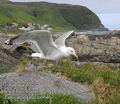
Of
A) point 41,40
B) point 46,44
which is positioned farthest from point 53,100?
point 46,44

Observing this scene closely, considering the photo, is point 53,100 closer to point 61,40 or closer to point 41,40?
point 41,40

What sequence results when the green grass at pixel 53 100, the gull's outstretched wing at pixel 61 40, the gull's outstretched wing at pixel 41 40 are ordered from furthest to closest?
the gull's outstretched wing at pixel 61 40 → the gull's outstretched wing at pixel 41 40 → the green grass at pixel 53 100

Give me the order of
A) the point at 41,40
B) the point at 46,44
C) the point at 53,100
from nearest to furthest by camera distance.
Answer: the point at 53,100 < the point at 41,40 < the point at 46,44

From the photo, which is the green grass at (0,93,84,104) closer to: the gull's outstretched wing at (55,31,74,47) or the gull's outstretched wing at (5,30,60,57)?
the gull's outstretched wing at (5,30,60,57)

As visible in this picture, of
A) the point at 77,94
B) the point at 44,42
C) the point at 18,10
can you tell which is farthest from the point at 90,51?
the point at 18,10

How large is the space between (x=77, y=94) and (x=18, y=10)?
18379cm

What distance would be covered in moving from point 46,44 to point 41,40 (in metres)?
0.43

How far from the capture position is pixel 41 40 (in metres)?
21.6

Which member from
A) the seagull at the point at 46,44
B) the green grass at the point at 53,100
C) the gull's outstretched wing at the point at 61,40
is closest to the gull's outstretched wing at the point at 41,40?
the seagull at the point at 46,44

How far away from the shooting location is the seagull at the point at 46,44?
20.8 m

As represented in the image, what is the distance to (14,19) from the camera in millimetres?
169750

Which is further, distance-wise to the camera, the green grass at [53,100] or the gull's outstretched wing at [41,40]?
the gull's outstretched wing at [41,40]

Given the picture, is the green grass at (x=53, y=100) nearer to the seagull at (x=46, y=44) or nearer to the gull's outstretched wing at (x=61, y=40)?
the seagull at (x=46, y=44)

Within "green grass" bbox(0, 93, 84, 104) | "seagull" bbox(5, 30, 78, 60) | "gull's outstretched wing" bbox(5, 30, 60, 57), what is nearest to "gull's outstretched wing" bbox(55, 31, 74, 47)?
"seagull" bbox(5, 30, 78, 60)
